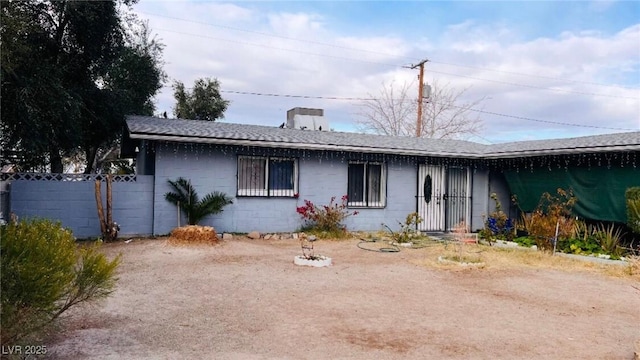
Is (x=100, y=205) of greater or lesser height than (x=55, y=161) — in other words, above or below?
below

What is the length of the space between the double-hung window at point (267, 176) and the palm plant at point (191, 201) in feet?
2.83

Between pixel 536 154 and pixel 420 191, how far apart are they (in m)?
3.39

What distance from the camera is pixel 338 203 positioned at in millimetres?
12625

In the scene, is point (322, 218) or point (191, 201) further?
point (322, 218)

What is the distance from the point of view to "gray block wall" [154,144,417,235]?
11.0 meters

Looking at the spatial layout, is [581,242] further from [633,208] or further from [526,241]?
[633,208]

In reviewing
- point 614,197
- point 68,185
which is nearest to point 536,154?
point 614,197

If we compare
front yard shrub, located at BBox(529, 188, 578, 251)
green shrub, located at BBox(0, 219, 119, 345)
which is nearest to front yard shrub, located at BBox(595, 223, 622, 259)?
front yard shrub, located at BBox(529, 188, 578, 251)

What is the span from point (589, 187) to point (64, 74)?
14296 millimetres

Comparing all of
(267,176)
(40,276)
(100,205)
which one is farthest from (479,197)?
(40,276)

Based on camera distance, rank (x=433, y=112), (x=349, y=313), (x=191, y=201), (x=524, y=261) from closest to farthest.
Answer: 1. (x=349, y=313)
2. (x=524, y=261)
3. (x=191, y=201)
4. (x=433, y=112)

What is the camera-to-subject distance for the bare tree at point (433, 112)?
2944 cm

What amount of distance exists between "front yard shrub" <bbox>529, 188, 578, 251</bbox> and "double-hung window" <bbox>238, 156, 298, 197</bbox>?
19.9 ft

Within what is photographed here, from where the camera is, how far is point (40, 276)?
3.07 meters
